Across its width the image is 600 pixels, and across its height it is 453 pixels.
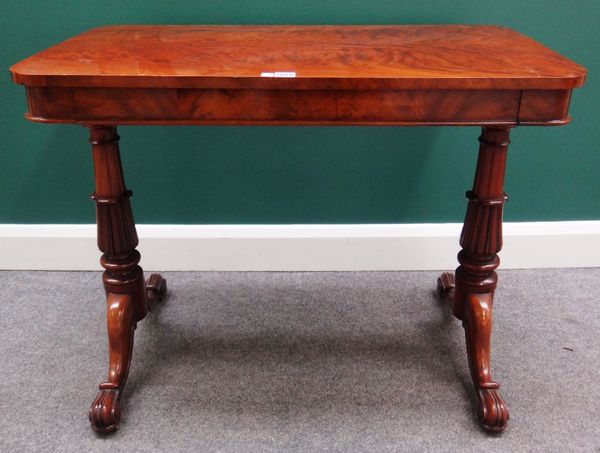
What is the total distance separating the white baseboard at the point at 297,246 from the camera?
1981mm

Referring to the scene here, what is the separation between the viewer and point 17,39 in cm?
177

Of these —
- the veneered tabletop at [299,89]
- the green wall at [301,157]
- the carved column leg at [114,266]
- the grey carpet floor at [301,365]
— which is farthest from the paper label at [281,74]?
the grey carpet floor at [301,365]

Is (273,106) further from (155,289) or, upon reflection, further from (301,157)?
(155,289)

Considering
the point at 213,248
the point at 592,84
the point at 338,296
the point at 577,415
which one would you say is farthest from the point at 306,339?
the point at 592,84

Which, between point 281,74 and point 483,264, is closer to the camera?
point 281,74

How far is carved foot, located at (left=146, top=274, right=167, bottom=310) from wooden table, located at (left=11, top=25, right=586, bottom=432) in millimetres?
373

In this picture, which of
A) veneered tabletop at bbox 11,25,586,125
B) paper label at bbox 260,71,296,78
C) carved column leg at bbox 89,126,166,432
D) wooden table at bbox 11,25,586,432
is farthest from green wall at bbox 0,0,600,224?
paper label at bbox 260,71,296,78

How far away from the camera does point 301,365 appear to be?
1.64 meters

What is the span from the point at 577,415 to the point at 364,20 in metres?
1.16

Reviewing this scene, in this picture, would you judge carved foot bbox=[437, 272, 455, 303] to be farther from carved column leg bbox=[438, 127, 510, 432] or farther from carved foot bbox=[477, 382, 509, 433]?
carved foot bbox=[477, 382, 509, 433]

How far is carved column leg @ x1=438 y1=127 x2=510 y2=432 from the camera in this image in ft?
4.62

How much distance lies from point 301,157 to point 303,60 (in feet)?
2.18

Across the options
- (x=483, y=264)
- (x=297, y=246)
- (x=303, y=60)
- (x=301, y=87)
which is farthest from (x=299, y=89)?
(x=297, y=246)

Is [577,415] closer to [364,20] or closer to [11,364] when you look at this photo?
[364,20]
